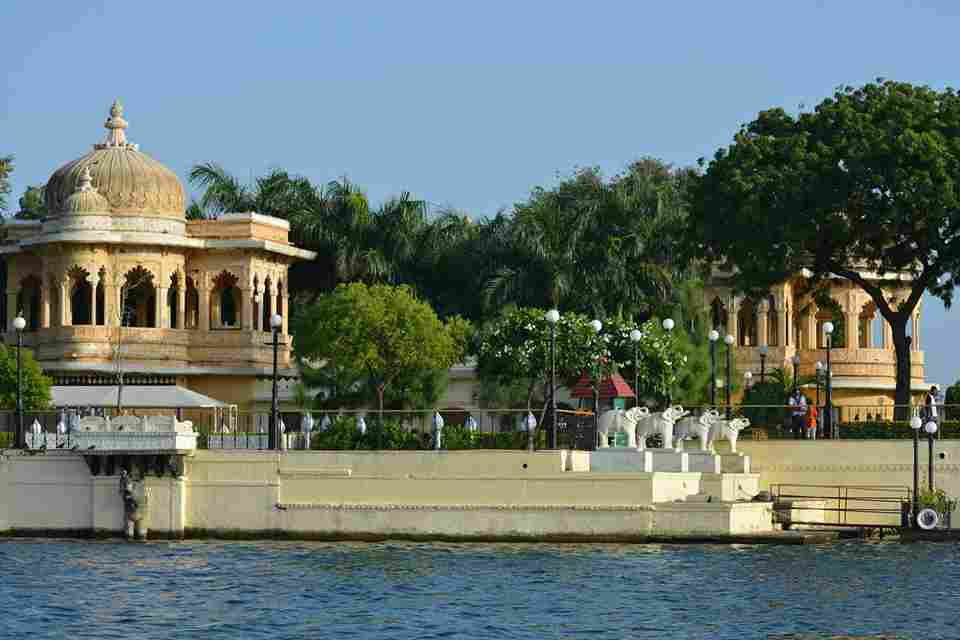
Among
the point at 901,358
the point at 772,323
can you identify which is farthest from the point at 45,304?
the point at 901,358

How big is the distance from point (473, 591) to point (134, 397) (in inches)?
719

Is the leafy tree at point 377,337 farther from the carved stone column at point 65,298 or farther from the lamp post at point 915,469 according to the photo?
the lamp post at point 915,469

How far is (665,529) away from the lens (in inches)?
1975

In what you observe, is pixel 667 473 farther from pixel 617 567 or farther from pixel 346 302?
pixel 346 302

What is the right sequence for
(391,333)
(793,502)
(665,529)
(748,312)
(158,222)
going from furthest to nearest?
(748,312) < (158,222) < (391,333) < (793,502) < (665,529)

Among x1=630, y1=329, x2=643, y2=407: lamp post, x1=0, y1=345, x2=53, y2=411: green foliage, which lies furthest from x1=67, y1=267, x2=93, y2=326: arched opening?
x1=630, y1=329, x2=643, y2=407: lamp post

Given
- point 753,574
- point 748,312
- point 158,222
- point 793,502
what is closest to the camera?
point 753,574

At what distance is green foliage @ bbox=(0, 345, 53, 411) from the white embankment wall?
5435 millimetres

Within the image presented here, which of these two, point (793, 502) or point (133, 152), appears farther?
point (133, 152)

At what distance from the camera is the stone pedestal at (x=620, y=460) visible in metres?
51.2

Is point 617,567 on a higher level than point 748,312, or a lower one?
lower

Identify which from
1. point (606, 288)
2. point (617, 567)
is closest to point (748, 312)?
point (606, 288)

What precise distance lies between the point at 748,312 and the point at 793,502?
19.9 metres

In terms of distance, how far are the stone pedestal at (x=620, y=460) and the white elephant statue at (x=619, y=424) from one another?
1.55 ft
